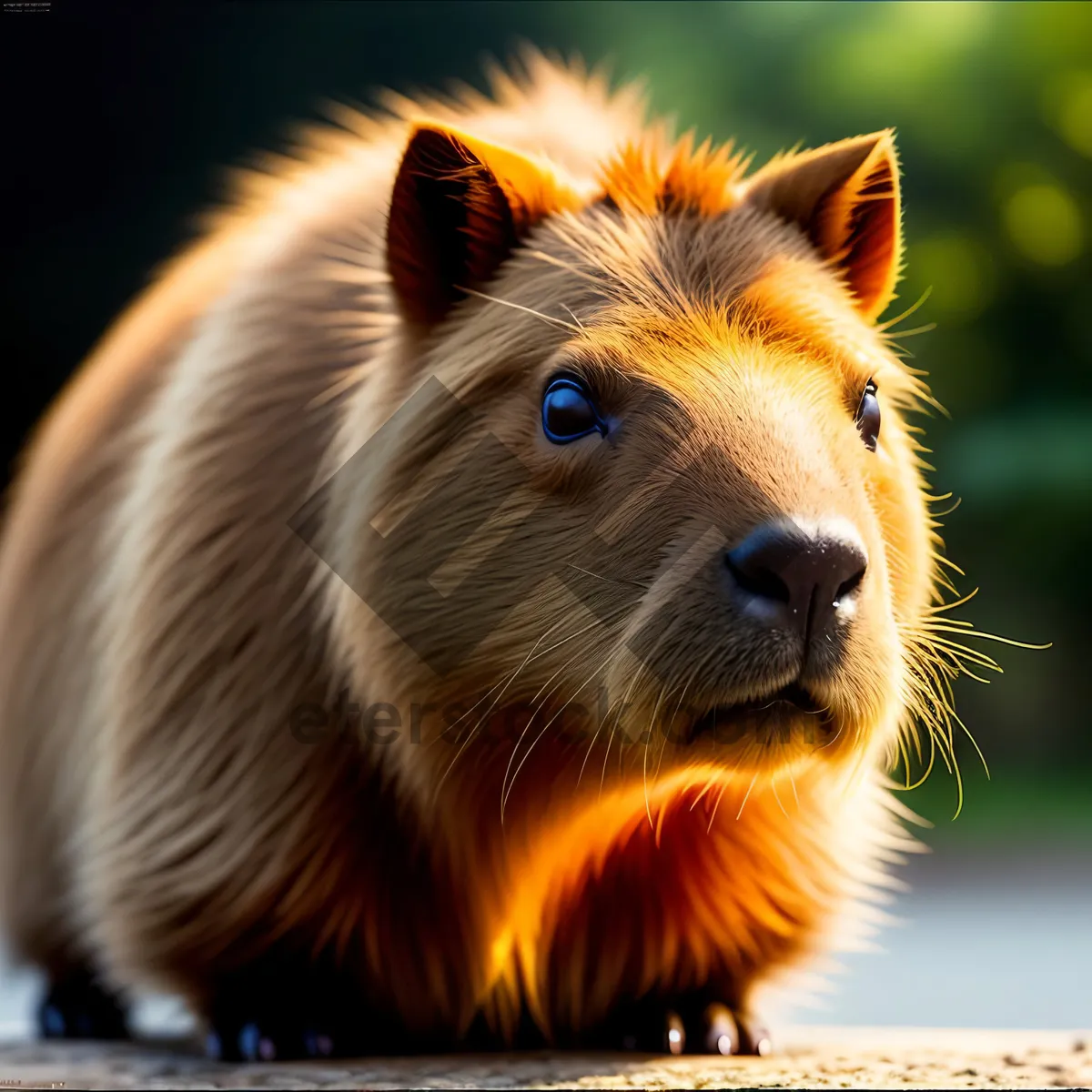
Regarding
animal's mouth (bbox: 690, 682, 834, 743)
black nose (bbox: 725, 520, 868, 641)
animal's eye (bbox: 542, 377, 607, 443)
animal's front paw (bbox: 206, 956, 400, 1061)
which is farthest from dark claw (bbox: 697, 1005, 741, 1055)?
animal's eye (bbox: 542, 377, 607, 443)

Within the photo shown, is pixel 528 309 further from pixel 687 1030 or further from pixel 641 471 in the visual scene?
pixel 687 1030

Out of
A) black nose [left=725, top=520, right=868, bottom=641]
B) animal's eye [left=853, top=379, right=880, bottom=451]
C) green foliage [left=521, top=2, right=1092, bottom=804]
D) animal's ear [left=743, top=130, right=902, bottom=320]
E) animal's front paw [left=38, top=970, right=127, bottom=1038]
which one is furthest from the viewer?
green foliage [left=521, top=2, right=1092, bottom=804]

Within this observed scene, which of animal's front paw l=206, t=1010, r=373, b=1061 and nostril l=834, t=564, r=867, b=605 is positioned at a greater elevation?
nostril l=834, t=564, r=867, b=605

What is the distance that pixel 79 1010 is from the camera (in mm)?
2859

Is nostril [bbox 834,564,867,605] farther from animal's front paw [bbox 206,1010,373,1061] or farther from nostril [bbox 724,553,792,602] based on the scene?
animal's front paw [bbox 206,1010,373,1061]

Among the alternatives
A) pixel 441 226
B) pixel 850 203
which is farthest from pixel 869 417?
pixel 441 226

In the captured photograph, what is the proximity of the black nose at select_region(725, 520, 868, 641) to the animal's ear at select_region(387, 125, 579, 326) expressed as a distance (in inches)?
27.4

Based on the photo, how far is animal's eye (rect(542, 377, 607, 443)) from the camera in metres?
1.99

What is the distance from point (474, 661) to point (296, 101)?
11.9ft

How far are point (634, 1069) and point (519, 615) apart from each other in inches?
28.0

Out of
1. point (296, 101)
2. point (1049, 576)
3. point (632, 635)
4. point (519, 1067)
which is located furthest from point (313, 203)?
point (1049, 576)

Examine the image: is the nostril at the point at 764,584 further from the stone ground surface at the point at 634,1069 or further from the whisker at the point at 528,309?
the stone ground surface at the point at 634,1069

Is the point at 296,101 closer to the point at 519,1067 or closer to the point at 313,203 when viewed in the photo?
the point at 313,203

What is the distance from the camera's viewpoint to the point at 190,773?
2311mm
